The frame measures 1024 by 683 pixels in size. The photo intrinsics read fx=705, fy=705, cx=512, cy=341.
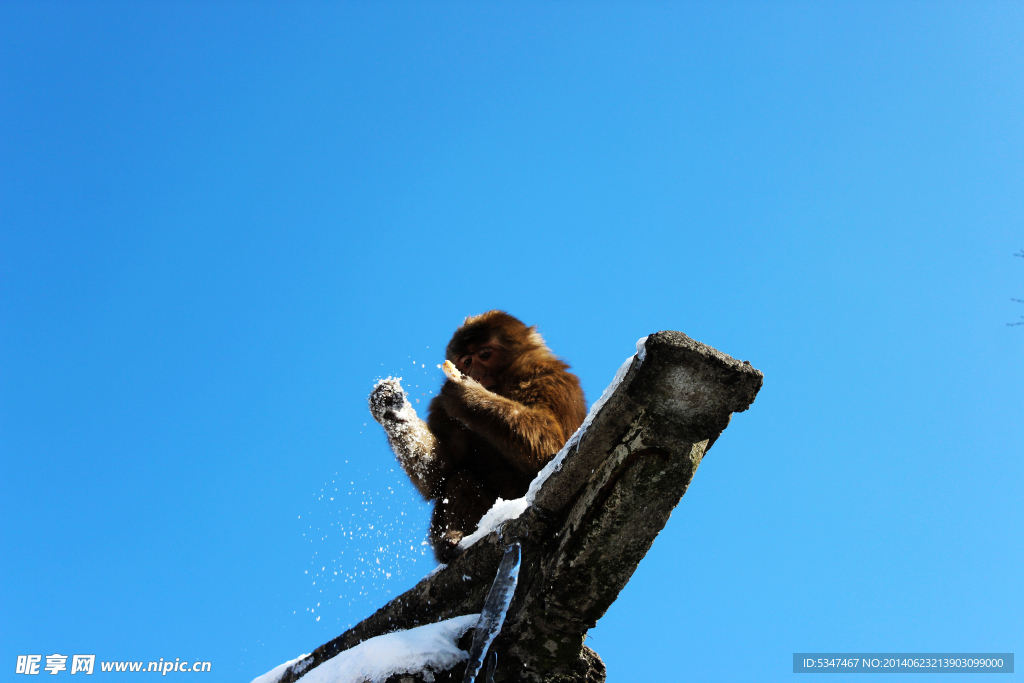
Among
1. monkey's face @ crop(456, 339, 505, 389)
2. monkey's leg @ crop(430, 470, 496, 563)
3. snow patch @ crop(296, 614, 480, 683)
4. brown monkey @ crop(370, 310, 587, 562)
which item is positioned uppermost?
monkey's face @ crop(456, 339, 505, 389)

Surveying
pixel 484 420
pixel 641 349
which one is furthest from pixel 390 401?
pixel 641 349

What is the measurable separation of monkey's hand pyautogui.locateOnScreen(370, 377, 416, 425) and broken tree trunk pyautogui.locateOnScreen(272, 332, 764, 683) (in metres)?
2.19

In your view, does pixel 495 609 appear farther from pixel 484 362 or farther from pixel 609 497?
pixel 484 362

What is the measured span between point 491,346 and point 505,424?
4.48ft

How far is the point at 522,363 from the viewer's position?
5.62 meters

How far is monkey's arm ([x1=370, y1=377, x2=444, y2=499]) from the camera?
17.9 ft

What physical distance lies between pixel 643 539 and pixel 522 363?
2.75 m

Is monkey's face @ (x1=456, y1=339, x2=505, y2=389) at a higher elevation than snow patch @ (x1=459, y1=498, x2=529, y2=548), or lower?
higher

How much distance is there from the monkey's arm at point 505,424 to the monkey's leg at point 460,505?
1.68ft

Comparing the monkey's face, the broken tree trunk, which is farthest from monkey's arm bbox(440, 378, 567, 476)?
the broken tree trunk

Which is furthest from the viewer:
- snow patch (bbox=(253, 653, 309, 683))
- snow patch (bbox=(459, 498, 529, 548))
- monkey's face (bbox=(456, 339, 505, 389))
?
monkey's face (bbox=(456, 339, 505, 389))

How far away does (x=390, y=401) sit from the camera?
5.45 m

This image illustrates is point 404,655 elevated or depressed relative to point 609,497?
depressed

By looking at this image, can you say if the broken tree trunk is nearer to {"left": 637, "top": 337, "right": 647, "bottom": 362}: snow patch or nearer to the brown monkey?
{"left": 637, "top": 337, "right": 647, "bottom": 362}: snow patch
